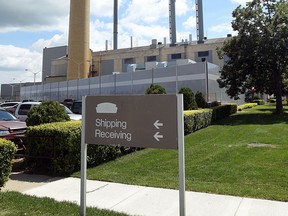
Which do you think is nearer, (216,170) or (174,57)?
(216,170)

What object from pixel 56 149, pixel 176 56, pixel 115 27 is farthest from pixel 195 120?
pixel 115 27

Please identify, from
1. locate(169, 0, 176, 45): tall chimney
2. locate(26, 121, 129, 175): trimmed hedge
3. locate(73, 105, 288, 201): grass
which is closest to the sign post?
locate(73, 105, 288, 201): grass

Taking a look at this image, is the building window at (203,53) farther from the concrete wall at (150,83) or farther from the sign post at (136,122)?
the sign post at (136,122)

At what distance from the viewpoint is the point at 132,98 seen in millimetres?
4746

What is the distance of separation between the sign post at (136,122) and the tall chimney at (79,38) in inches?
2789

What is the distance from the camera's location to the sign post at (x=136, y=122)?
4305 mm

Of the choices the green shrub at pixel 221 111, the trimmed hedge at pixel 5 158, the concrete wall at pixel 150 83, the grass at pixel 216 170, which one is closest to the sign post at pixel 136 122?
the trimmed hedge at pixel 5 158

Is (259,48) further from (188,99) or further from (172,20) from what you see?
(172,20)

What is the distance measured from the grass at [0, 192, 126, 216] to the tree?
77.1 ft

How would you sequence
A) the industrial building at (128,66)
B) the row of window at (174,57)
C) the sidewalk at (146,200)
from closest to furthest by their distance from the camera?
the sidewalk at (146,200), the industrial building at (128,66), the row of window at (174,57)

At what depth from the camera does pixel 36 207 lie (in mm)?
5500

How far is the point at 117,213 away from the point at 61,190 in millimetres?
2112

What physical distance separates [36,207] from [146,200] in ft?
6.64

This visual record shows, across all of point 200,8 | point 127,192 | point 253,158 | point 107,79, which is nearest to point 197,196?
point 127,192
